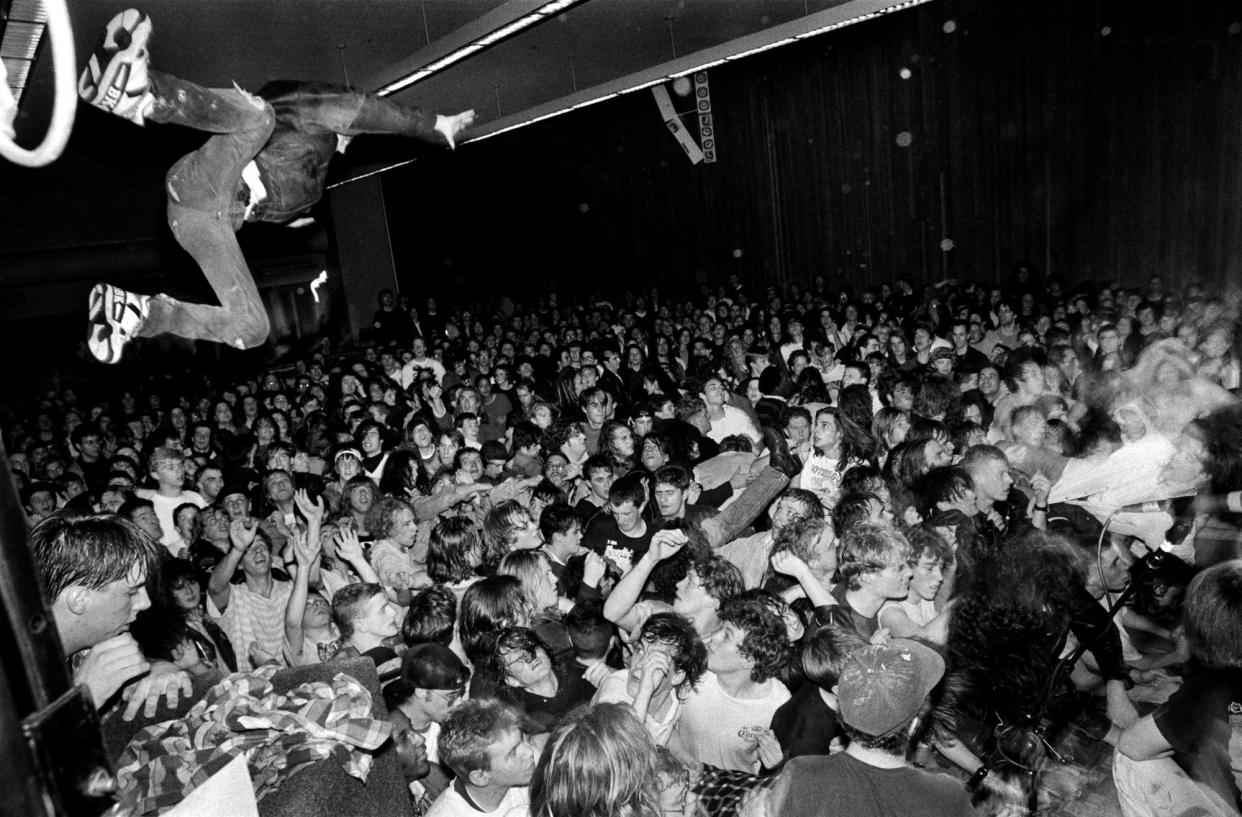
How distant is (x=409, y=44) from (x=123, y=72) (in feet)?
22.4

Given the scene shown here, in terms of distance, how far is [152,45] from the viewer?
24.1 ft

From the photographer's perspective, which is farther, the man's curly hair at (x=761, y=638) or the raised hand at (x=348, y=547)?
the raised hand at (x=348, y=547)

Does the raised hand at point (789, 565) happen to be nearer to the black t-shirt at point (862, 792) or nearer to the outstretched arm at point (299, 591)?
the black t-shirt at point (862, 792)

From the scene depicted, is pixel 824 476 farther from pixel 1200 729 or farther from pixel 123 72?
pixel 123 72

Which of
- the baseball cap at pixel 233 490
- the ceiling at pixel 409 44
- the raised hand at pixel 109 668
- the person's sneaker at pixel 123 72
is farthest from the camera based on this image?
the ceiling at pixel 409 44

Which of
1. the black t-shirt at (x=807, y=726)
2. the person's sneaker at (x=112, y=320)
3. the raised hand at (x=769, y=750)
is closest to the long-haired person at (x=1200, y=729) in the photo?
the black t-shirt at (x=807, y=726)

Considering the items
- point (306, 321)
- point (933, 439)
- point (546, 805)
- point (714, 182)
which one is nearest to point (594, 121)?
point (714, 182)

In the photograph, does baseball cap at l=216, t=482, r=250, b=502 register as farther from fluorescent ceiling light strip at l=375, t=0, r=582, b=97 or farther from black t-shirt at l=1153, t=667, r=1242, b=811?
black t-shirt at l=1153, t=667, r=1242, b=811

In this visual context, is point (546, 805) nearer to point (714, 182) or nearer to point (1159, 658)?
point (1159, 658)

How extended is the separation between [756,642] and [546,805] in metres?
0.92

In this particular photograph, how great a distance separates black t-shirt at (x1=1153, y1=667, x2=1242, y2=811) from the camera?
87.7 inches

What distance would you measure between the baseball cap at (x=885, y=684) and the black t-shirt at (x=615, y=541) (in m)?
1.68

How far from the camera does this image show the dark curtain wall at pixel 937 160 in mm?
9812

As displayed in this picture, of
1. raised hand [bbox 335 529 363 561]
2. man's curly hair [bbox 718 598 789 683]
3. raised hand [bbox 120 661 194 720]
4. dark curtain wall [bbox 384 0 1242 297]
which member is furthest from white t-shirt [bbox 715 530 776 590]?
dark curtain wall [bbox 384 0 1242 297]
